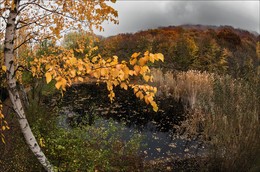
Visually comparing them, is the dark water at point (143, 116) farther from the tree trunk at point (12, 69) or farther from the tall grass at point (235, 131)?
the tree trunk at point (12, 69)

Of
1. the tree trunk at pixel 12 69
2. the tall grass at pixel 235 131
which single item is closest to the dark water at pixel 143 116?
the tall grass at pixel 235 131

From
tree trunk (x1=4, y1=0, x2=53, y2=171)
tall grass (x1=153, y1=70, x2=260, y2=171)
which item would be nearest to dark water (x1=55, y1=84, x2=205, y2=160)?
tall grass (x1=153, y1=70, x2=260, y2=171)

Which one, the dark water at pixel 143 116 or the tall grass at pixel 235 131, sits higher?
the tall grass at pixel 235 131

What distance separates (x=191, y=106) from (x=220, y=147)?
5921 mm

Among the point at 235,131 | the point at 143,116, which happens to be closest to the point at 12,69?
the point at 235,131

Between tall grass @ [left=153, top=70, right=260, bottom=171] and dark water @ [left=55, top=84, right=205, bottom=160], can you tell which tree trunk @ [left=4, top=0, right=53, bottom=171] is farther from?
tall grass @ [left=153, top=70, right=260, bottom=171]

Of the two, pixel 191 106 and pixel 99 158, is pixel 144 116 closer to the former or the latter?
pixel 191 106

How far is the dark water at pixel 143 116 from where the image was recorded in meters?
7.00

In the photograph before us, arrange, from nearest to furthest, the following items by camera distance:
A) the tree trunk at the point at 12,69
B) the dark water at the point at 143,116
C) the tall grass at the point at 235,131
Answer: the tree trunk at the point at 12,69, the tall grass at the point at 235,131, the dark water at the point at 143,116

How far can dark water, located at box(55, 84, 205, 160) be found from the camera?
7000 mm

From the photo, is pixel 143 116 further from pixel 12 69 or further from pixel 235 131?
pixel 12 69

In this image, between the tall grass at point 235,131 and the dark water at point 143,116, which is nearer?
the tall grass at point 235,131

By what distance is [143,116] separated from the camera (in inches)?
391

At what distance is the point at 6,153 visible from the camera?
414 cm
